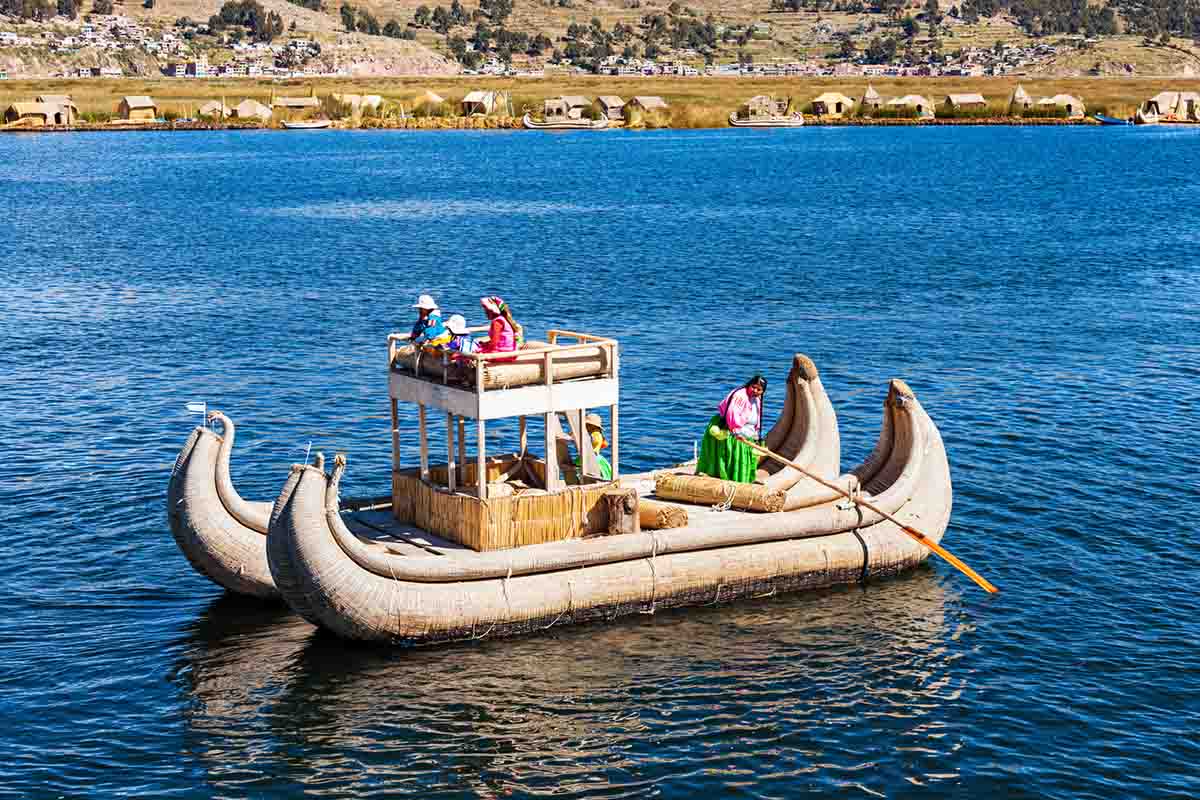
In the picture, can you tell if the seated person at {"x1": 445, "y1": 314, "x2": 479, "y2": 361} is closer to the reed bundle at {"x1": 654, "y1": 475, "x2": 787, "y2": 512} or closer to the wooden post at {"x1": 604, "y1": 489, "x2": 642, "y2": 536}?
the wooden post at {"x1": 604, "y1": 489, "x2": 642, "y2": 536}

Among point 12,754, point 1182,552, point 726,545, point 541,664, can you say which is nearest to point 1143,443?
point 1182,552

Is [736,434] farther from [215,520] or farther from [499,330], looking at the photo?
[215,520]

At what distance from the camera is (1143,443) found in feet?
133

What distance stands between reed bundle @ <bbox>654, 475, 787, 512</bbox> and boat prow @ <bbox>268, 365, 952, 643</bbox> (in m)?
0.35

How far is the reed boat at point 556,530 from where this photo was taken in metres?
24.8

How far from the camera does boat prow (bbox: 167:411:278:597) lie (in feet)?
88.9

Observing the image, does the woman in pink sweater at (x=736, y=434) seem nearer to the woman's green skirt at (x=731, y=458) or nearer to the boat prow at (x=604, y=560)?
the woman's green skirt at (x=731, y=458)

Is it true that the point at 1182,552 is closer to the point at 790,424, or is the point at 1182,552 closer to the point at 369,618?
the point at 790,424

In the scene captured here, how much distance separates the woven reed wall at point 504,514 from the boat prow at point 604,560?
41 centimetres

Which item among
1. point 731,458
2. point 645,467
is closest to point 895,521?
point 731,458

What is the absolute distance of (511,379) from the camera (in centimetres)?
2639

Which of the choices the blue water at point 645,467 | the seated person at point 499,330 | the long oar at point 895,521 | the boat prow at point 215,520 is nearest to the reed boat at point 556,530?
the long oar at point 895,521

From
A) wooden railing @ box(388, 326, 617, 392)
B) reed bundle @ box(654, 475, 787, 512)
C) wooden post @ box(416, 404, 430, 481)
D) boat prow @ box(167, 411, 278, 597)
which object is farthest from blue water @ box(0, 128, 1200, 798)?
wooden railing @ box(388, 326, 617, 392)

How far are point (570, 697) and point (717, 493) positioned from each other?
20.5 ft
